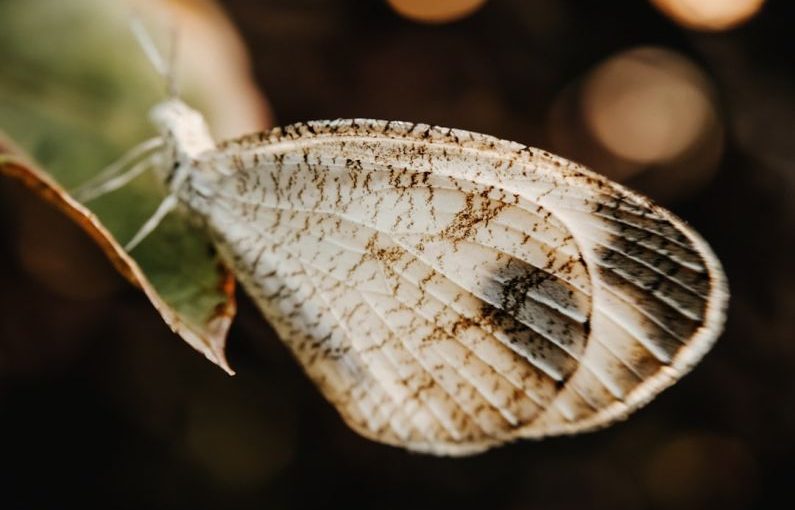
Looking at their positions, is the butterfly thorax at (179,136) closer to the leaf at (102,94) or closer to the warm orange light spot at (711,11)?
the leaf at (102,94)

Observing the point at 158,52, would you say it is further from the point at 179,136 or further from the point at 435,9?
the point at 435,9

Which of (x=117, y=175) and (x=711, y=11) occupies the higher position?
(x=117, y=175)

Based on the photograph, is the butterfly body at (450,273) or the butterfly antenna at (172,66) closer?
the butterfly body at (450,273)

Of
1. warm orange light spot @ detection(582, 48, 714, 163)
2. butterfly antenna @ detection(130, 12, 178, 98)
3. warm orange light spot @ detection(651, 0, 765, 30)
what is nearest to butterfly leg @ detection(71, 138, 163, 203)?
butterfly antenna @ detection(130, 12, 178, 98)

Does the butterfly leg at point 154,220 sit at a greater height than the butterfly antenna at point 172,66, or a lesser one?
lesser

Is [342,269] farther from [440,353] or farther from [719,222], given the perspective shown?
[719,222]

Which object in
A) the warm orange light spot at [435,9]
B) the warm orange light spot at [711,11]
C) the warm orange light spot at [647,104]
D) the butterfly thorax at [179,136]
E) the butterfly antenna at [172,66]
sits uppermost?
the butterfly antenna at [172,66]

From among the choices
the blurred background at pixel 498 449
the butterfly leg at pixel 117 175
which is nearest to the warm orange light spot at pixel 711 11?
the blurred background at pixel 498 449

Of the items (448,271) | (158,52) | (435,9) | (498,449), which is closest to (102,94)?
(158,52)

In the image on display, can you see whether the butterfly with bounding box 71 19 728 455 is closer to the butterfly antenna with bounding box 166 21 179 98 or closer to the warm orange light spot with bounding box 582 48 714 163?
the butterfly antenna with bounding box 166 21 179 98
